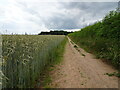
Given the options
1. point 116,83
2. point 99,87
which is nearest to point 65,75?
point 99,87

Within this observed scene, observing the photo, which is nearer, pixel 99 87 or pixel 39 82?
pixel 99 87

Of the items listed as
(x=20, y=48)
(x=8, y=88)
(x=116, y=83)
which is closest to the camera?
(x=8, y=88)

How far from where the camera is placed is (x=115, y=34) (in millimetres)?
6055

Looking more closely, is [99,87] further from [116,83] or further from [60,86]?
[60,86]

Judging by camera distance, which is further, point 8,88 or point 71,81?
point 71,81

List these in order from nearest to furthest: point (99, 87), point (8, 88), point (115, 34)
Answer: point (8, 88) < point (99, 87) < point (115, 34)

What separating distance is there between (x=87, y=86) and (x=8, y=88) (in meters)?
2.12

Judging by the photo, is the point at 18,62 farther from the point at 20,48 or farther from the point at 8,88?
the point at 8,88

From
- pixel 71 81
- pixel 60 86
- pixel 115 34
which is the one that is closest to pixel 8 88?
pixel 60 86

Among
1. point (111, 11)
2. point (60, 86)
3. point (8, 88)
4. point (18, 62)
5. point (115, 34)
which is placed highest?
point (111, 11)

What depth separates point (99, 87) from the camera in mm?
2881

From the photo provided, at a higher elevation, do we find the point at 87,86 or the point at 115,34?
the point at 115,34

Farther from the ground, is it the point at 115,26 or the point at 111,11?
the point at 111,11

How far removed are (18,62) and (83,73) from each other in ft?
8.26
